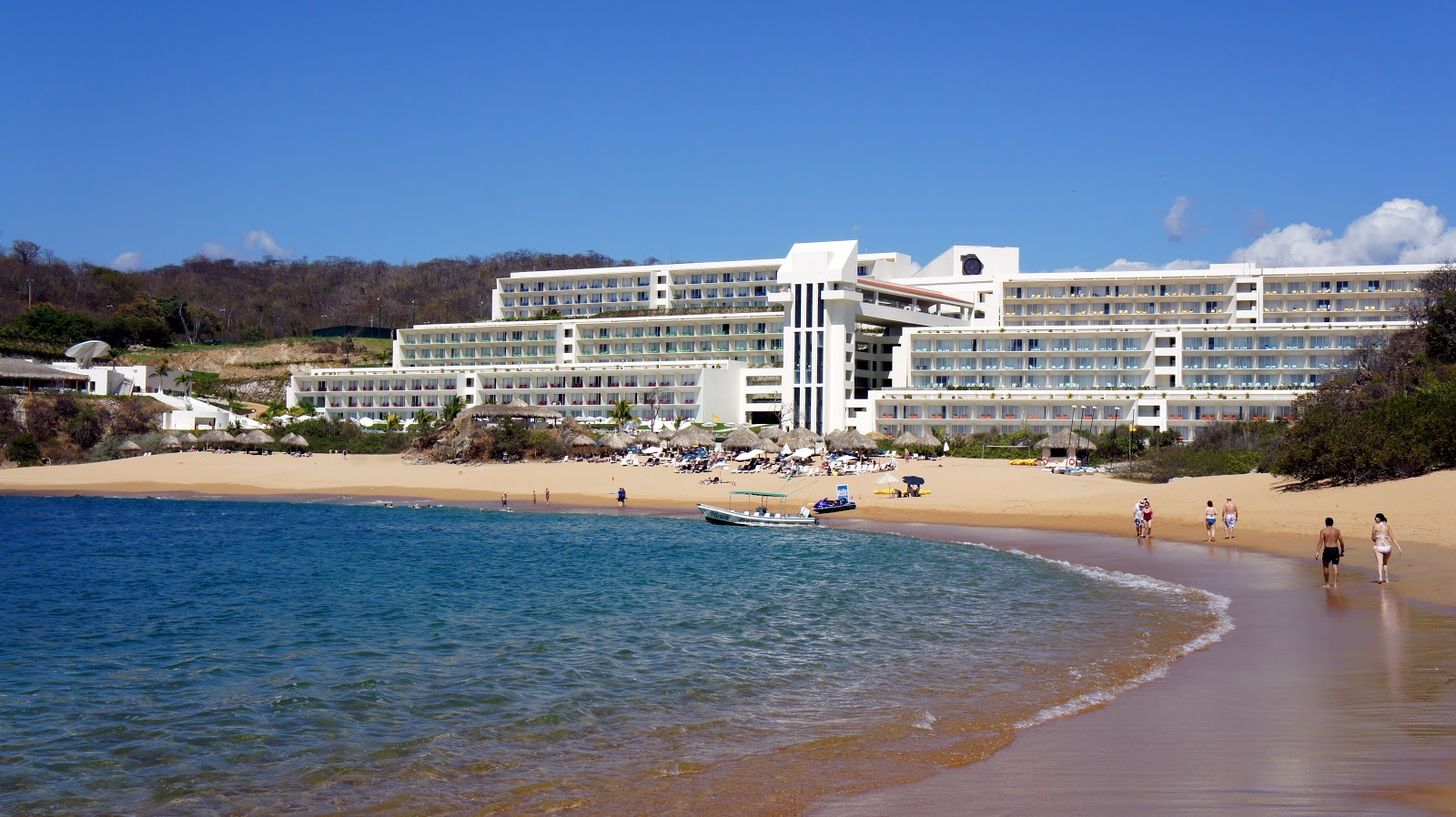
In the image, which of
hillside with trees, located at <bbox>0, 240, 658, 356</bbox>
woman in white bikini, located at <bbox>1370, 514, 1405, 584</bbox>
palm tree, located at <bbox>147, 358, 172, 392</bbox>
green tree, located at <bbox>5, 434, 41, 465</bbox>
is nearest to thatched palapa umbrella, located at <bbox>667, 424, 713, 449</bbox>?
green tree, located at <bbox>5, 434, 41, 465</bbox>

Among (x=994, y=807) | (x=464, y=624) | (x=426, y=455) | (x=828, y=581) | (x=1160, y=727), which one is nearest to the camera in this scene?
(x=994, y=807)

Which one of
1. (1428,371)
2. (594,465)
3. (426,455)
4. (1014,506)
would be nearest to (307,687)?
(1014,506)

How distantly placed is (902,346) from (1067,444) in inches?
1021

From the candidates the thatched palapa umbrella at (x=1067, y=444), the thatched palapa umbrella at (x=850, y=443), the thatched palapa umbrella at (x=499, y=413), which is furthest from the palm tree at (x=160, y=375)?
the thatched palapa umbrella at (x=1067, y=444)

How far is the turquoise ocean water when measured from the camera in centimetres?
1100

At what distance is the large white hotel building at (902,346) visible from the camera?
77.8 meters

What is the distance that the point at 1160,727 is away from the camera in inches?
Result: 466

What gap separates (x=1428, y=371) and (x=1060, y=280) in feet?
195

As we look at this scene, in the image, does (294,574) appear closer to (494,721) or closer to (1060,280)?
(494,721)

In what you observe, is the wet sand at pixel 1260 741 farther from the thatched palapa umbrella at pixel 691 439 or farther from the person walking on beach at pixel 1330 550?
the thatched palapa umbrella at pixel 691 439

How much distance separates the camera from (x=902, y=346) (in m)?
85.4

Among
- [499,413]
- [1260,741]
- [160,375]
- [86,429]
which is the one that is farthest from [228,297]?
[1260,741]

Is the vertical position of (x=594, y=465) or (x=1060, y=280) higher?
(x=1060, y=280)

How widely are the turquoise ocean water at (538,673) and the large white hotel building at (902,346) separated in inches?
1877
